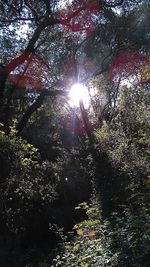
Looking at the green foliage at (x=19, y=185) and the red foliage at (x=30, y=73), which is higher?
the red foliage at (x=30, y=73)

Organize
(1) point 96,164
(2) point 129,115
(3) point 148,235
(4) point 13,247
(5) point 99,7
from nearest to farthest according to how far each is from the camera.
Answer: (3) point 148,235, (4) point 13,247, (1) point 96,164, (5) point 99,7, (2) point 129,115

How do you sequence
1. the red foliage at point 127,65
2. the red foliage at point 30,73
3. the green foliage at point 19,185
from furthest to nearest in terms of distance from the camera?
1. the red foliage at point 127,65
2. the red foliage at point 30,73
3. the green foliage at point 19,185

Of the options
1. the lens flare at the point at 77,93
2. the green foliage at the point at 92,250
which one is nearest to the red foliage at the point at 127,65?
the lens flare at the point at 77,93

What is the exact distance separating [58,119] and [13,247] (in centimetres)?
1669

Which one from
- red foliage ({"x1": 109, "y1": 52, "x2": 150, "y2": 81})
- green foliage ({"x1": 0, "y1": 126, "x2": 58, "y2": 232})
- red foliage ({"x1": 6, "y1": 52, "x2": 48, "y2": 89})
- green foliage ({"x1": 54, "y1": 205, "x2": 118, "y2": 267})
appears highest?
red foliage ({"x1": 109, "y1": 52, "x2": 150, "y2": 81})

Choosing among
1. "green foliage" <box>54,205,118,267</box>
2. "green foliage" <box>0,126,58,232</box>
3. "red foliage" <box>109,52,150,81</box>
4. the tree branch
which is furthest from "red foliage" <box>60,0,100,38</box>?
"green foliage" <box>54,205,118,267</box>

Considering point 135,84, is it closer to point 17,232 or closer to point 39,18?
point 39,18

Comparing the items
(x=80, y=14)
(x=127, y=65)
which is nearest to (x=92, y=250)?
(x=80, y=14)

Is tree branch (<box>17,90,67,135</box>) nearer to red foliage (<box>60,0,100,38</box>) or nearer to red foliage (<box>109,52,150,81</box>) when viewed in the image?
red foliage (<box>60,0,100,38</box>)

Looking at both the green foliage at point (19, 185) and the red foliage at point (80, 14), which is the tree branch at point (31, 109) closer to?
the red foliage at point (80, 14)

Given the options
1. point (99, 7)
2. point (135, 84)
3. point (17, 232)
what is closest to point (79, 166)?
point (17, 232)

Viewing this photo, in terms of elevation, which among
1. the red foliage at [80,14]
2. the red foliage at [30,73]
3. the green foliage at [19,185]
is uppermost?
the red foliage at [30,73]

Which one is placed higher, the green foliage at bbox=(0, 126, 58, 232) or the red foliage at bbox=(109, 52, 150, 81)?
the red foliage at bbox=(109, 52, 150, 81)

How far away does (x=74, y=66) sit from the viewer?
23703 millimetres
